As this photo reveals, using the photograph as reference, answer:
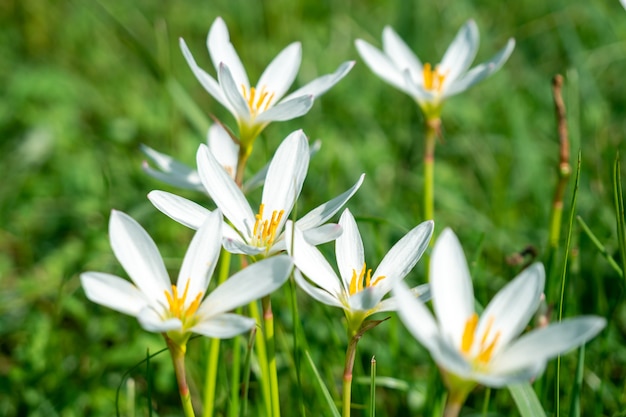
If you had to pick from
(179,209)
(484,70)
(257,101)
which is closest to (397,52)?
(484,70)

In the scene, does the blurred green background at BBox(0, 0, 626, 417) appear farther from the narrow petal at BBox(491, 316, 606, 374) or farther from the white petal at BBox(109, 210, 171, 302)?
the narrow petal at BBox(491, 316, 606, 374)

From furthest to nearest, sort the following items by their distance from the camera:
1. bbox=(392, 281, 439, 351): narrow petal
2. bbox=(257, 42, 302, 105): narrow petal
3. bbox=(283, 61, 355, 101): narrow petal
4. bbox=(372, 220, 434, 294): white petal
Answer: bbox=(257, 42, 302, 105): narrow petal → bbox=(283, 61, 355, 101): narrow petal → bbox=(372, 220, 434, 294): white petal → bbox=(392, 281, 439, 351): narrow petal

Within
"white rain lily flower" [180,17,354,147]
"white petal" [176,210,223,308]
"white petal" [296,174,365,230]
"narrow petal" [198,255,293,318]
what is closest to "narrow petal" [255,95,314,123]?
"white rain lily flower" [180,17,354,147]

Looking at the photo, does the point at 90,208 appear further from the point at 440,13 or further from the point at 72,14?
the point at 440,13

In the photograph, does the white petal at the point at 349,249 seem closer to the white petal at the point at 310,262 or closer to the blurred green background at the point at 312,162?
the white petal at the point at 310,262

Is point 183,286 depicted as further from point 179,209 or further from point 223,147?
point 223,147

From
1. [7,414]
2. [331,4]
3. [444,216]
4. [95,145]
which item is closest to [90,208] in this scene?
[95,145]
